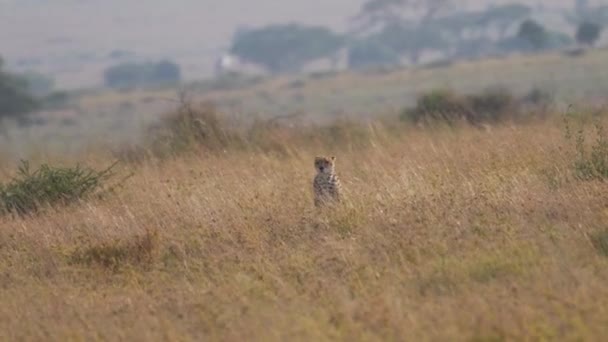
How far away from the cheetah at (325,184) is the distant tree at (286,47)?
64.7 meters

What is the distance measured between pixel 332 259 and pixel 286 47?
219ft

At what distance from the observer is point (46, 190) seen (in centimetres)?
948

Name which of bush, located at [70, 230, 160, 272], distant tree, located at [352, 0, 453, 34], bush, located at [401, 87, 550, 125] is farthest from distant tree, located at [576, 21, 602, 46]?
bush, located at [70, 230, 160, 272]

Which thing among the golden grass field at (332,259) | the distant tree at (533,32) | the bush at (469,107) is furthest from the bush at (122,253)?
the distant tree at (533,32)

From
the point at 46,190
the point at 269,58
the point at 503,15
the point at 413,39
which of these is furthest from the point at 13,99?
the point at 503,15

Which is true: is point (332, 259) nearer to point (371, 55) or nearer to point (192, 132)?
point (192, 132)

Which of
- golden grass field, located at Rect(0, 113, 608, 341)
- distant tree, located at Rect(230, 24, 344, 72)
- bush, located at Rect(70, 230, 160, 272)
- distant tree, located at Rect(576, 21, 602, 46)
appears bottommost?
distant tree, located at Rect(576, 21, 602, 46)

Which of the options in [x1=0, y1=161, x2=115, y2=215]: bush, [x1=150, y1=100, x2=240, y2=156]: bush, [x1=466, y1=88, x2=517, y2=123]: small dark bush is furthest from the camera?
[x1=466, y1=88, x2=517, y2=123]: small dark bush

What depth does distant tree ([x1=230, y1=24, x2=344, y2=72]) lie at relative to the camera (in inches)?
2876

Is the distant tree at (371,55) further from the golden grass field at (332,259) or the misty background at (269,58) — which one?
the golden grass field at (332,259)

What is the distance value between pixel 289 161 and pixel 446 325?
21.7 feet

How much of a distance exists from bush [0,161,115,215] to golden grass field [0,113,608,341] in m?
0.26

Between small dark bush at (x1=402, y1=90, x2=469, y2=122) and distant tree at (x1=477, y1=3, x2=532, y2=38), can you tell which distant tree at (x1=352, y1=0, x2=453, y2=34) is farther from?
small dark bush at (x1=402, y1=90, x2=469, y2=122)

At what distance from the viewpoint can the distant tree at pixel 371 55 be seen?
263 ft
